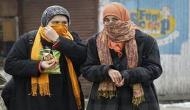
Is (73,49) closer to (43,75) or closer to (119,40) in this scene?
(43,75)

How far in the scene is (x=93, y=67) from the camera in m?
5.14

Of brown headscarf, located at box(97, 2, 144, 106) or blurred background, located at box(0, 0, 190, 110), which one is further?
blurred background, located at box(0, 0, 190, 110)

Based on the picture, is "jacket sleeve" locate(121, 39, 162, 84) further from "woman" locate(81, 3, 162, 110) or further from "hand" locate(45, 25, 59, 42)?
"hand" locate(45, 25, 59, 42)

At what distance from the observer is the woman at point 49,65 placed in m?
5.35

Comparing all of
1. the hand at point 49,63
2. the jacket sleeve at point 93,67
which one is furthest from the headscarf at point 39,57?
the jacket sleeve at point 93,67

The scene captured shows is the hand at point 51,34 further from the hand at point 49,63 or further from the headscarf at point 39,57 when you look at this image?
the hand at point 49,63

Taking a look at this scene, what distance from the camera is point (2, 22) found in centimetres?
1281

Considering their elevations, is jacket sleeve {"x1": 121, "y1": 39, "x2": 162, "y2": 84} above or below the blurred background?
above

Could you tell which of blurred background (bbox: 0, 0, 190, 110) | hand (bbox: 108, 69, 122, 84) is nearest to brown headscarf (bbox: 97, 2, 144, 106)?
hand (bbox: 108, 69, 122, 84)

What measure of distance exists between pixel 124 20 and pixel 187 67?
8045mm

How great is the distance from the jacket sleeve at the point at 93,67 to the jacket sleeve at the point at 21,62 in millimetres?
463

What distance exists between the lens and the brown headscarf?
509cm

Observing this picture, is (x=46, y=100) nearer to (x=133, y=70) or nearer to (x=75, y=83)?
(x=75, y=83)

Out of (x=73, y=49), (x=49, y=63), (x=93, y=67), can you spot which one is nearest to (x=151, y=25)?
(x=73, y=49)
